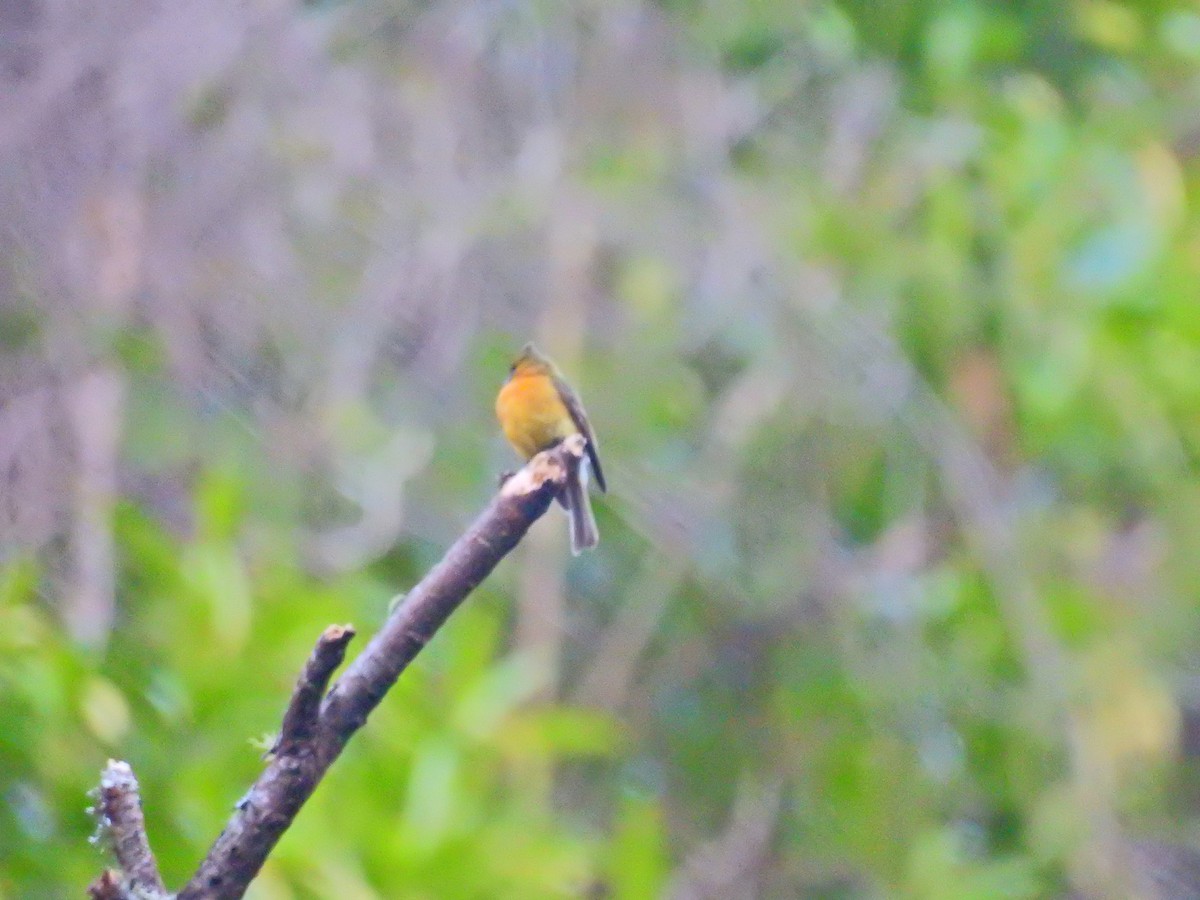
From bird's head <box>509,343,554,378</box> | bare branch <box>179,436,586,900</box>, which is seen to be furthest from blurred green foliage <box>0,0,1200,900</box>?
bare branch <box>179,436,586,900</box>

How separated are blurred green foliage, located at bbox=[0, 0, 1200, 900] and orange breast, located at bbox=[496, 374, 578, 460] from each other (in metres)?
1.59

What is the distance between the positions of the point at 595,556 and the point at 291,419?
1684 millimetres

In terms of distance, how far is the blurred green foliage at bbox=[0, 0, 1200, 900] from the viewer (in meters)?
4.16

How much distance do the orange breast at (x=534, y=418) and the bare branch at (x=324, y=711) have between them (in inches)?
31.7

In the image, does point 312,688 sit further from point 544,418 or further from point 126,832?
point 544,418

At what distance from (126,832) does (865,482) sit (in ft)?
12.7

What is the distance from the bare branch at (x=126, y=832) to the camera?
132cm

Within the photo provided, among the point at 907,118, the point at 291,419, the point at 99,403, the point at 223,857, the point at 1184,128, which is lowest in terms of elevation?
the point at 223,857

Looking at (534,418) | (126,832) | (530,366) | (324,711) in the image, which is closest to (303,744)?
(324,711)

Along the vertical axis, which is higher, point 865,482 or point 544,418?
point 865,482

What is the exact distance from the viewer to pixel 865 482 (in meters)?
5.05

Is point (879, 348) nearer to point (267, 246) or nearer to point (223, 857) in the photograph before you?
point (267, 246)

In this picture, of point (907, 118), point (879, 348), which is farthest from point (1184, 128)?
point (879, 348)

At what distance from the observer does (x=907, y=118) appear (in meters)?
5.01
